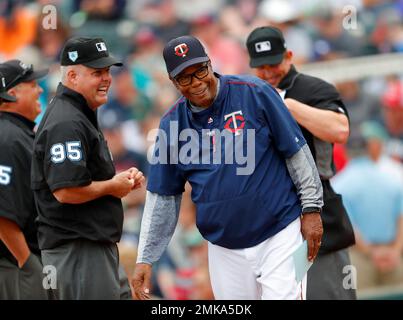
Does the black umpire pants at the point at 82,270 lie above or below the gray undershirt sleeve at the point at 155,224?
below

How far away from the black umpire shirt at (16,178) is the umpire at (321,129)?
1792 millimetres

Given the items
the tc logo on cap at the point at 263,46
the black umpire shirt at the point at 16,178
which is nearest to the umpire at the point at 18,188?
the black umpire shirt at the point at 16,178

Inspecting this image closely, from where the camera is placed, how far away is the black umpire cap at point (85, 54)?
251 inches

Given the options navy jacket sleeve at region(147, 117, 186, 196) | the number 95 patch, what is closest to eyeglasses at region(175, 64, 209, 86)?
navy jacket sleeve at region(147, 117, 186, 196)

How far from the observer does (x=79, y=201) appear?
239 inches

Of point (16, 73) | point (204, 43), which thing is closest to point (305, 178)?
point (16, 73)

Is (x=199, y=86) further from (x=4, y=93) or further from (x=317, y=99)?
(x=4, y=93)

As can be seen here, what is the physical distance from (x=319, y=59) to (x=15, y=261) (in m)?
5.67

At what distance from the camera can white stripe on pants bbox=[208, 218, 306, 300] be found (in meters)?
5.62

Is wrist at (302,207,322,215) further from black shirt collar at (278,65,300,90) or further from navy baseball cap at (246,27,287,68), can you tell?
navy baseball cap at (246,27,287,68)

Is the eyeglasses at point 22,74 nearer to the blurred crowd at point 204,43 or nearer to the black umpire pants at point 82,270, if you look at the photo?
the black umpire pants at point 82,270

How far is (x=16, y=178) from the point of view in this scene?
679 centimetres
